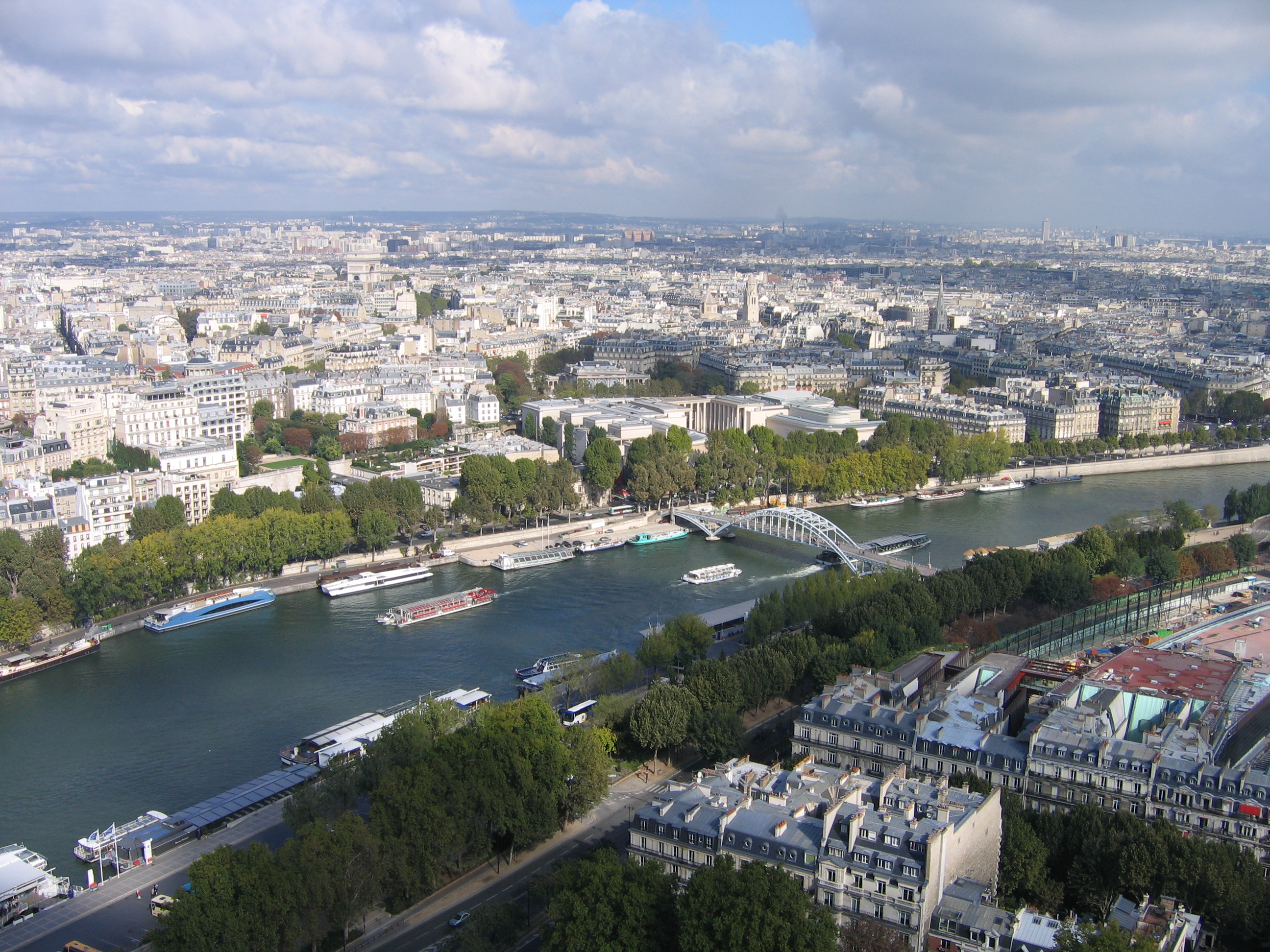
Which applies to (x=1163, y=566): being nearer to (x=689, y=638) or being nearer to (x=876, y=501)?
(x=689, y=638)

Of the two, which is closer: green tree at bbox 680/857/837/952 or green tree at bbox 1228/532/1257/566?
green tree at bbox 680/857/837/952

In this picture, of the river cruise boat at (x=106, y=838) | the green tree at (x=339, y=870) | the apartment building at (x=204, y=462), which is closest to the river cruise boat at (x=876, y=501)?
the apartment building at (x=204, y=462)

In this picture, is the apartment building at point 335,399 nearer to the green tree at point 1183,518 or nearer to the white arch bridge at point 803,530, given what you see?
the white arch bridge at point 803,530

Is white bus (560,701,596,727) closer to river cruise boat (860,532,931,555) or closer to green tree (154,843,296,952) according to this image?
green tree (154,843,296,952)

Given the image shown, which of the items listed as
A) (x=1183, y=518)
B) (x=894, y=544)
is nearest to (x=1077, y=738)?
(x=894, y=544)

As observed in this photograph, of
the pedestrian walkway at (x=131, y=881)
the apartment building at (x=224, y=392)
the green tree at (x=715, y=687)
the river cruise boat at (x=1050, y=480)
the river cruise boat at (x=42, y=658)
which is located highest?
the apartment building at (x=224, y=392)

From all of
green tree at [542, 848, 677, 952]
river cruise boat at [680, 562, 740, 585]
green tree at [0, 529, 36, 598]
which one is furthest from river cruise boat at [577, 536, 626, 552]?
green tree at [542, 848, 677, 952]
